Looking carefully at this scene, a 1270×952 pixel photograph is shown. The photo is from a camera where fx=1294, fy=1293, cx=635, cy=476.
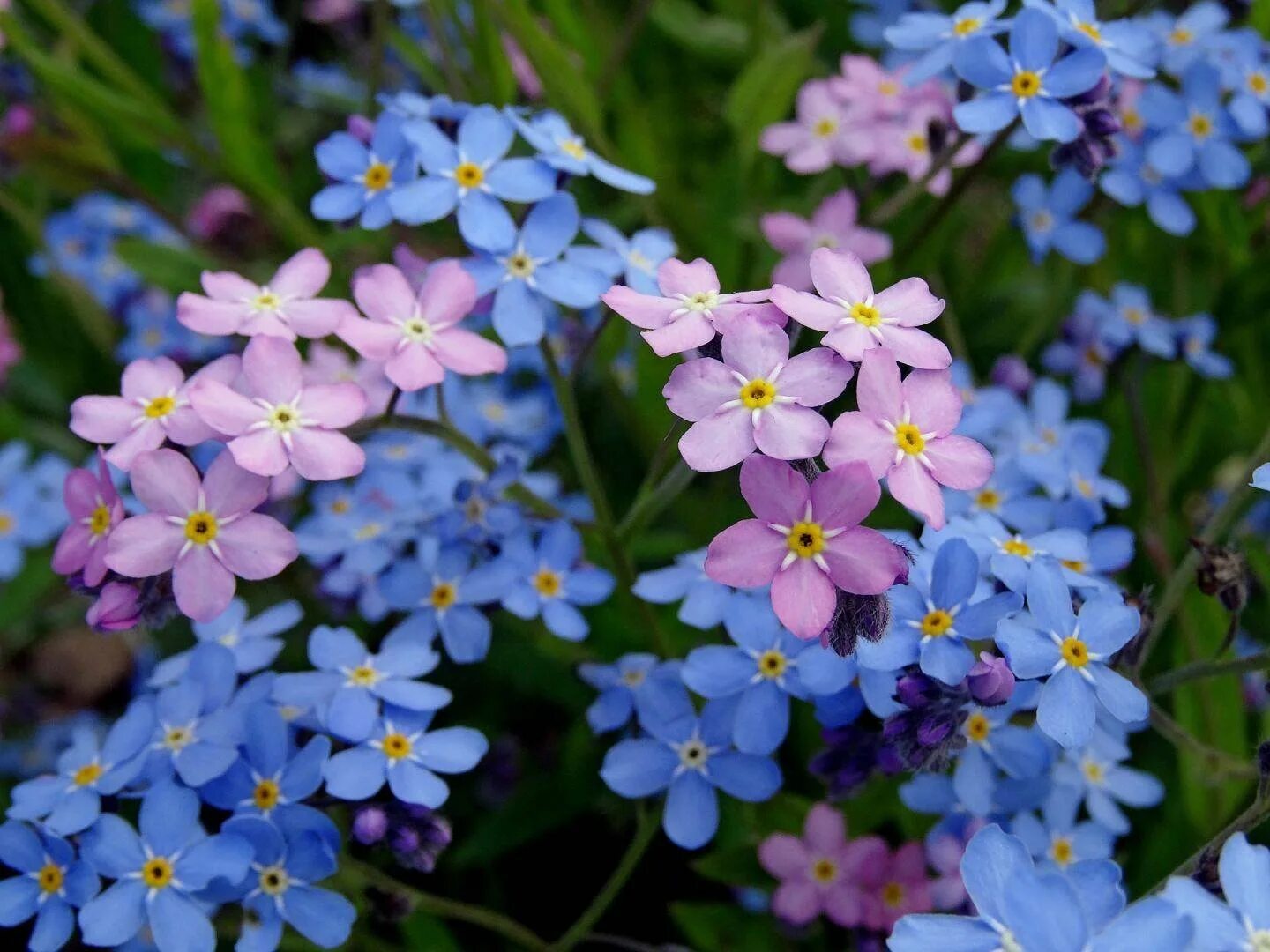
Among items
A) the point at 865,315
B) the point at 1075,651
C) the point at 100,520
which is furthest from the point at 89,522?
the point at 1075,651

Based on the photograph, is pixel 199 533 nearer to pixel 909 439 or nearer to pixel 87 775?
pixel 87 775

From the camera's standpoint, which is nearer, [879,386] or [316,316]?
[879,386]

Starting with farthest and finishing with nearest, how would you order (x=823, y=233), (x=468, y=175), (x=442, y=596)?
(x=823, y=233)
(x=442, y=596)
(x=468, y=175)

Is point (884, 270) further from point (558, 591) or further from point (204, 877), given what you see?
point (204, 877)

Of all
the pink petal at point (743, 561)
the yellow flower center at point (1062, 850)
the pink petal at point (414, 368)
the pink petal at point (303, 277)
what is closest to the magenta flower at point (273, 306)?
the pink petal at point (303, 277)

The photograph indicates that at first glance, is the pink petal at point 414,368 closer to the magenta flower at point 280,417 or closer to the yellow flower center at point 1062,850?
the magenta flower at point 280,417

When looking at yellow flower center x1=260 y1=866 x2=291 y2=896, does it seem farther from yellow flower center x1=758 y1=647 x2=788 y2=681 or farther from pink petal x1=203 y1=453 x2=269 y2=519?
yellow flower center x1=758 y1=647 x2=788 y2=681
